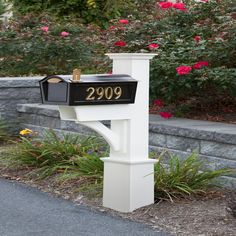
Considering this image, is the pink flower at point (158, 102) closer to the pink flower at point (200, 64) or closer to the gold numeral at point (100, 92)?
the pink flower at point (200, 64)

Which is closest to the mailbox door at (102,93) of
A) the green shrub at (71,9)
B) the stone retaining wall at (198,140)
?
the stone retaining wall at (198,140)

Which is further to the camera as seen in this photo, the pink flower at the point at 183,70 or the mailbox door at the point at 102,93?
the pink flower at the point at 183,70

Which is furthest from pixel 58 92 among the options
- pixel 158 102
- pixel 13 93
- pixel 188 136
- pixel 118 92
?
pixel 13 93

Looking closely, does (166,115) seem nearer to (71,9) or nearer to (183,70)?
(183,70)

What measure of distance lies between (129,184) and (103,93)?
2.79 ft

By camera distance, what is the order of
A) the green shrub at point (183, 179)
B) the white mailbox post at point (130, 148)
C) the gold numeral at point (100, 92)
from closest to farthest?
1. the gold numeral at point (100, 92)
2. the white mailbox post at point (130, 148)
3. the green shrub at point (183, 179)

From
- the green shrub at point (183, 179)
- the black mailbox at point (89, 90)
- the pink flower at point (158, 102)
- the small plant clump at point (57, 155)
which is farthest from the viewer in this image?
the pink flower at point (158, 102)

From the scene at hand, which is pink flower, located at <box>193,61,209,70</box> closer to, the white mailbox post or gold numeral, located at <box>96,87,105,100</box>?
the white mailbox post

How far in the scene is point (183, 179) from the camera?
23.5 feet

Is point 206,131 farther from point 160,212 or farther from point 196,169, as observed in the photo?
point 160,212

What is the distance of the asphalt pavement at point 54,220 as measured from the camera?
20.2ft

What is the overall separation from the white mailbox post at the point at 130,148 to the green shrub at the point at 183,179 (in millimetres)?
216

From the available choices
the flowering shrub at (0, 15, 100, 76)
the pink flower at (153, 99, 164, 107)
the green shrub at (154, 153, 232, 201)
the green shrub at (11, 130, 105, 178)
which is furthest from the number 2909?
the flowering shrub at (0, 15, 100, 76)

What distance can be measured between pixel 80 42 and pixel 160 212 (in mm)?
6663
